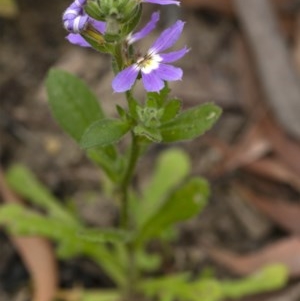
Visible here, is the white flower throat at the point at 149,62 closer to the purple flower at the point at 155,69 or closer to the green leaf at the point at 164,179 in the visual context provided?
the purple flower at the point at 155,69

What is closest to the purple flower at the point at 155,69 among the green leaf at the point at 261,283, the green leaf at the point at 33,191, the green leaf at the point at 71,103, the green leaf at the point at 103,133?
the green leaf at the point at 103,133

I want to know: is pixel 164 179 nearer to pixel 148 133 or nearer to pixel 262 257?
pixel 262 257

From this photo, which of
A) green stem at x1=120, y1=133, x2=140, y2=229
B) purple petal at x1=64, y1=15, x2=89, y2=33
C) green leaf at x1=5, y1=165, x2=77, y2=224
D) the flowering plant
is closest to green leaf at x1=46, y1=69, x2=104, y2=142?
the flowering plant

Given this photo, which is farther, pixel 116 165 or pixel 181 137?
pixel 116 165

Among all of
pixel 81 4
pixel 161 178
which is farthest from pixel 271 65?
pixel 81 4

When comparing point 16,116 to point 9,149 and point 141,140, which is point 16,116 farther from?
point 141,140

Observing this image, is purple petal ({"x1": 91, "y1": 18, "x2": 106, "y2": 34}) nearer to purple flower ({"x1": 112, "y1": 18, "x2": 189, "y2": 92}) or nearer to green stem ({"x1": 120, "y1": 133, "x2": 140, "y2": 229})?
purple flower ({"x1": 112, "y1": 18, "x2": 189, "y2": 92})

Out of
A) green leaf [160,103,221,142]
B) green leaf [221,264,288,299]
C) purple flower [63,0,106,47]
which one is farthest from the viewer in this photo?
green leaf [221,264,288,299]

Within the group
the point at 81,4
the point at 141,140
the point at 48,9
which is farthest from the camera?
the point at 48,9
